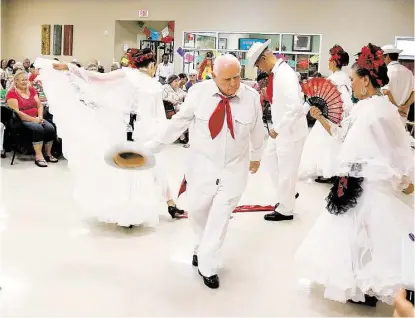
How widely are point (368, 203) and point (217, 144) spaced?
94cm

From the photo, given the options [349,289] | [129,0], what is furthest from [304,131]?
[129,0]

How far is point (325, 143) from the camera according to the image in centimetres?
635

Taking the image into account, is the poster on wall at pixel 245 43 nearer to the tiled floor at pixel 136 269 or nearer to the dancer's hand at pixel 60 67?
the tiled floor at pixel 136 269

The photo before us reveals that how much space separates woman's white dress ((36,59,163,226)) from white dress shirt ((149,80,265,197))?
1034 mm

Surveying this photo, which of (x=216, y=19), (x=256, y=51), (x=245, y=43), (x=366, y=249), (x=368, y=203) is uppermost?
(x=216, y=19)

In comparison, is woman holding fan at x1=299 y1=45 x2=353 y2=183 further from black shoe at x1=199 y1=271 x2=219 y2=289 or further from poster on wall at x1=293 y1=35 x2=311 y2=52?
poster on wall at x1=293 y1=35 x2=311 y2=52

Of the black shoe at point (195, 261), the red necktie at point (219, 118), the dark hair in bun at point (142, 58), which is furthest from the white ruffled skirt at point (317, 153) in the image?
the red necktie at point (219, 118)

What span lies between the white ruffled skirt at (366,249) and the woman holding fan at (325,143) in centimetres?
302

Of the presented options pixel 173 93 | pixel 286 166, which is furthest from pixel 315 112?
pixel 173 93

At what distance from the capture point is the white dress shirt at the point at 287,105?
13.6 ft

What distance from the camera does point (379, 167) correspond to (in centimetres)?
272

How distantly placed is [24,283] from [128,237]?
3.40 feet

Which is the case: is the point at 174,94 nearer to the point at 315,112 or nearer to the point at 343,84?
the point at 343,84

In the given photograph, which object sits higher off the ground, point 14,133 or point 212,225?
point 14,133
